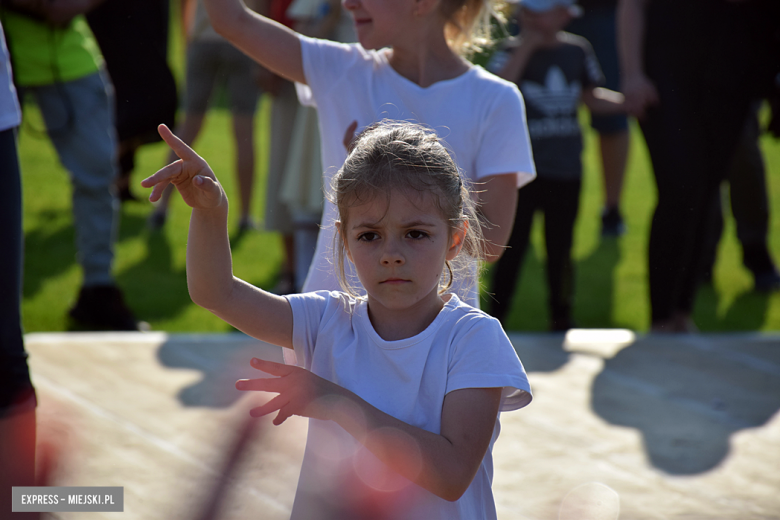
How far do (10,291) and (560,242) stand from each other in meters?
2.87

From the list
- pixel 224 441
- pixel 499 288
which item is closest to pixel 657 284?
pixel 499 288

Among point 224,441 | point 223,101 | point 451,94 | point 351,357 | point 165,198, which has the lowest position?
point 223,101

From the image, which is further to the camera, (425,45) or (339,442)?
(425,45)

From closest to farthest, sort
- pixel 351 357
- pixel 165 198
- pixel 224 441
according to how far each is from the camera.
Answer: pixel 351 357, pixel 224 441, pixel 165 198

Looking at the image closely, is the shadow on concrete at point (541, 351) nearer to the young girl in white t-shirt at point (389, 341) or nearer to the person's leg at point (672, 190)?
the person's leg at point (672, 190)

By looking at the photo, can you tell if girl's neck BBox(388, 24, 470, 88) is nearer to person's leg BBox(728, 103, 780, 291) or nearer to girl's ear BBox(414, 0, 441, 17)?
girl's ear BBox(414, 0, 441, 17)

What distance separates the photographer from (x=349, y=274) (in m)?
1.94

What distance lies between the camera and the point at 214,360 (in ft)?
11.9

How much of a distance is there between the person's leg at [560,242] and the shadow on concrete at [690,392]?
Result: 0.45 meters

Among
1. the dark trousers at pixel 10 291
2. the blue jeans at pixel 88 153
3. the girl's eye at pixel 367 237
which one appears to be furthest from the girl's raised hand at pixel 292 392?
the blue jeans at pixel 88 153

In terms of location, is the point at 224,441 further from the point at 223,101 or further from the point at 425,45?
the point at 223,101

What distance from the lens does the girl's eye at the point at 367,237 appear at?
1478 millimetres

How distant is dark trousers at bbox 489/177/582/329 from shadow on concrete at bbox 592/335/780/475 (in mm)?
476

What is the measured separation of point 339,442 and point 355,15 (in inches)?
41.6
